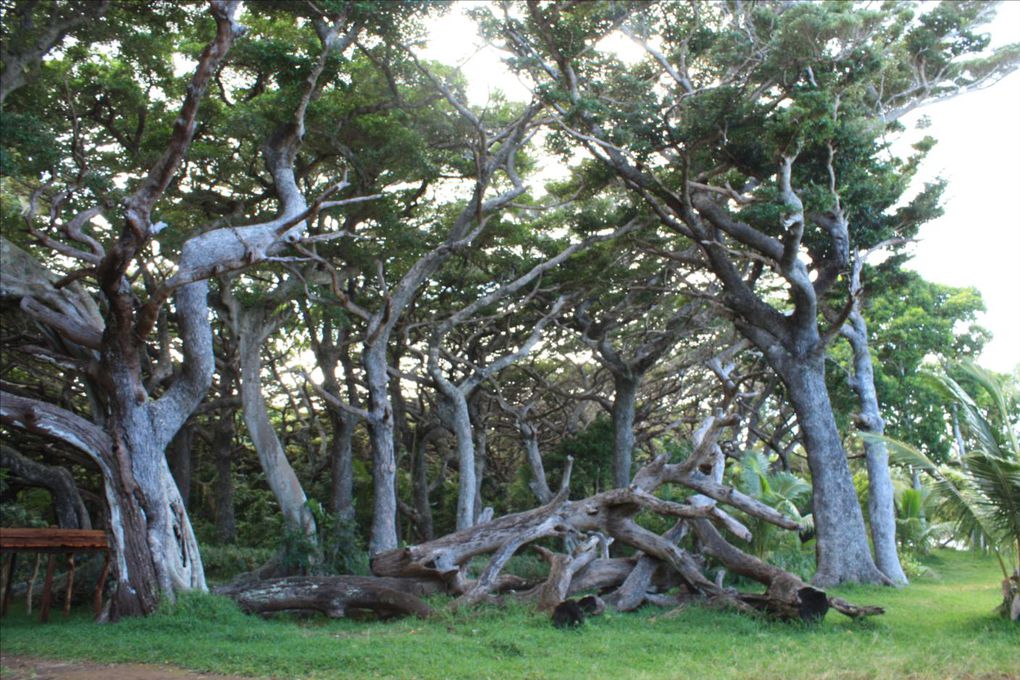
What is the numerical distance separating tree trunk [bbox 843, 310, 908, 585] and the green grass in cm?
363

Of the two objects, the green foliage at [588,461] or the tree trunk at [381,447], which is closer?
the tree trunk at [381,447]

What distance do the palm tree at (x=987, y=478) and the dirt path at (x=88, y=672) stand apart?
8550 millimetres

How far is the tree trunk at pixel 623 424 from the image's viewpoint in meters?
20.5

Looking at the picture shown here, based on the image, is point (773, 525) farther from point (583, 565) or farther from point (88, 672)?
point (88, 672)

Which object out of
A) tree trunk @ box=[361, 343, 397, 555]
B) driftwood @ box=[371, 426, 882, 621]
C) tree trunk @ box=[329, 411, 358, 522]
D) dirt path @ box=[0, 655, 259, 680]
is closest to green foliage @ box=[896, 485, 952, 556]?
driftwood @ box=[371, 426, 882, 621]

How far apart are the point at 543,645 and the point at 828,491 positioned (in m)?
7.67

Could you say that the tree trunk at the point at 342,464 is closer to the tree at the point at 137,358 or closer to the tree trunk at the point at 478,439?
the tree trunk at the point at 478,439

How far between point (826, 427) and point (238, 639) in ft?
33.6

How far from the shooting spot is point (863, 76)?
1430 cm

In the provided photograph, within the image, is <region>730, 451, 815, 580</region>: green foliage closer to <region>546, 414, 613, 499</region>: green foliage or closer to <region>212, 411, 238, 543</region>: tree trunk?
<region>546, 414, 613, 499</region>: green foliage

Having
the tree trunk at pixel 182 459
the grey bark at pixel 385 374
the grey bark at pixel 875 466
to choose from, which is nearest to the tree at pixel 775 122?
A: the grey bark at pixel 875 466

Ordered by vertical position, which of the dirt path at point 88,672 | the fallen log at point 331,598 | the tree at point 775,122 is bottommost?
the dirt path at point 88,672

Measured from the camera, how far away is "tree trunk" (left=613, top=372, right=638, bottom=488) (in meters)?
20.5

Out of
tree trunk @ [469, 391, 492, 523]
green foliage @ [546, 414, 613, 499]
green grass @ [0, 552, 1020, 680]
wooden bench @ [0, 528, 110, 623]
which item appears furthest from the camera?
green foliage @ [546, 414, 613, 499]
